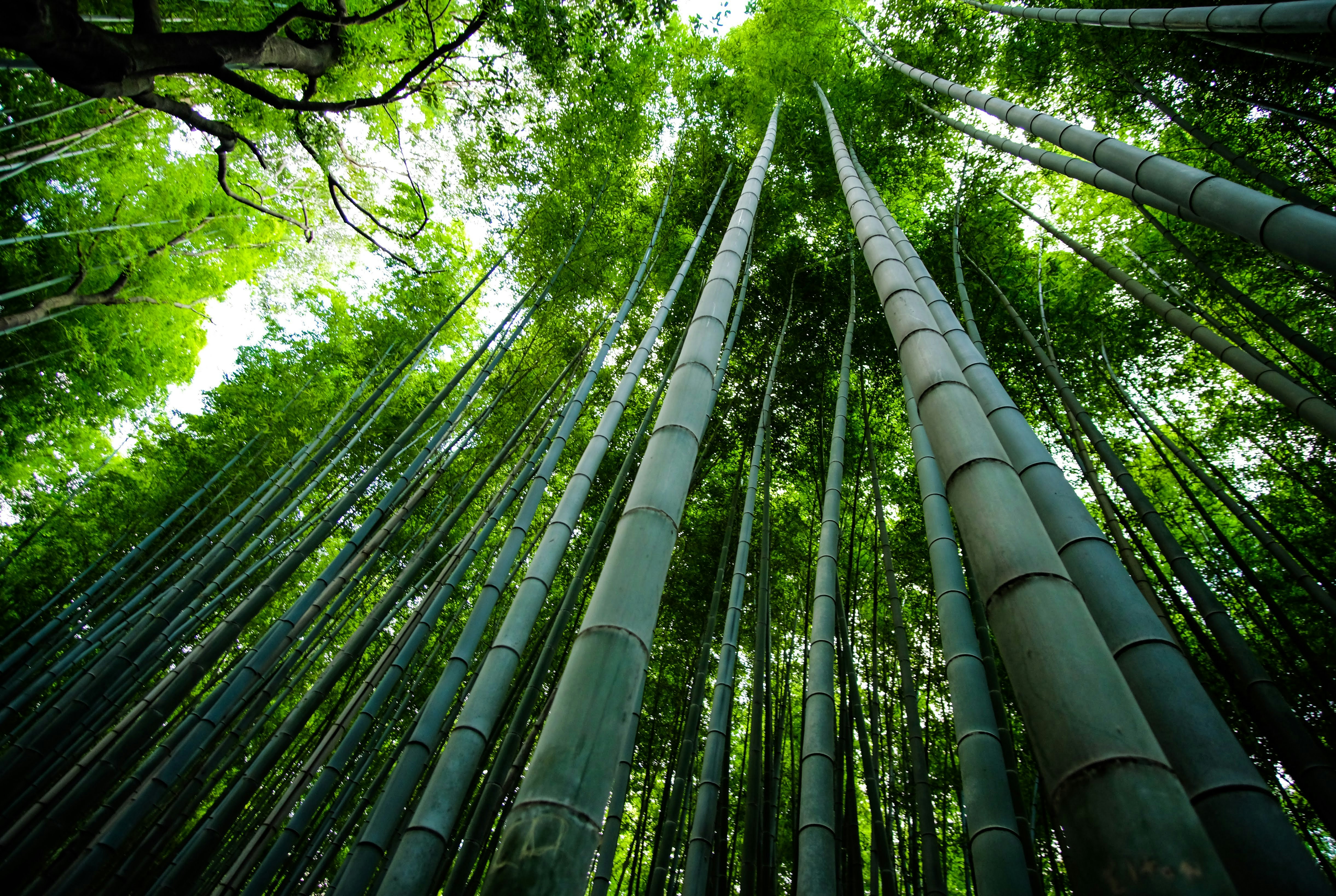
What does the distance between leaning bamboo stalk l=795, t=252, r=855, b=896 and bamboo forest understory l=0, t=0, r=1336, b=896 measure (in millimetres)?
22

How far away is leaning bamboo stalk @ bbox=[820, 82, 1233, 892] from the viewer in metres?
0.59

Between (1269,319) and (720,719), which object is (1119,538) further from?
(720,719)

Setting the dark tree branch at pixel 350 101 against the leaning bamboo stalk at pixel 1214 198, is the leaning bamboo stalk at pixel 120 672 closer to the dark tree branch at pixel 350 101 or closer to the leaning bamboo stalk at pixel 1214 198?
the dark tree branch at pixel 350 101

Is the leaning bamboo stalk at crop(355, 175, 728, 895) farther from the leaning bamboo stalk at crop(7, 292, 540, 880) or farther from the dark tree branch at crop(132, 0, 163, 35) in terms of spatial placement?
the dark tree branch at crop(132, 0, 163, 35)

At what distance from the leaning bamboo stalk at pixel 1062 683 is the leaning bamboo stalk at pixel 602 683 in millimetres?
528

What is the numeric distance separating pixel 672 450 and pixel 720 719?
1.44 meters

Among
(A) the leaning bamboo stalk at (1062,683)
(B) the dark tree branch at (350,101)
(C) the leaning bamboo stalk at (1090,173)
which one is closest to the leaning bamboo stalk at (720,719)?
(A) the leaning bamboo stalk at (1062,683)

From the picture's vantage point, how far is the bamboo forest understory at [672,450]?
1170 mm

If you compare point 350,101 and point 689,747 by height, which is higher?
point 350,101

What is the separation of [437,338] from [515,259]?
132 cm

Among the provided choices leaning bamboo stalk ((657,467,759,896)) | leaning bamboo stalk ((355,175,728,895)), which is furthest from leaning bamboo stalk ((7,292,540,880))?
leaning bamboo stalk ((657,467,759,896))

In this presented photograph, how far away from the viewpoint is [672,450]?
125 centimetres

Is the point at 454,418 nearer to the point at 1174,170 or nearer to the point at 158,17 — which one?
the point at 158,17

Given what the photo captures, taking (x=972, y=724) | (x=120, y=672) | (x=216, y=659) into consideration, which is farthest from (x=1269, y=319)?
(x=120, y=672)
